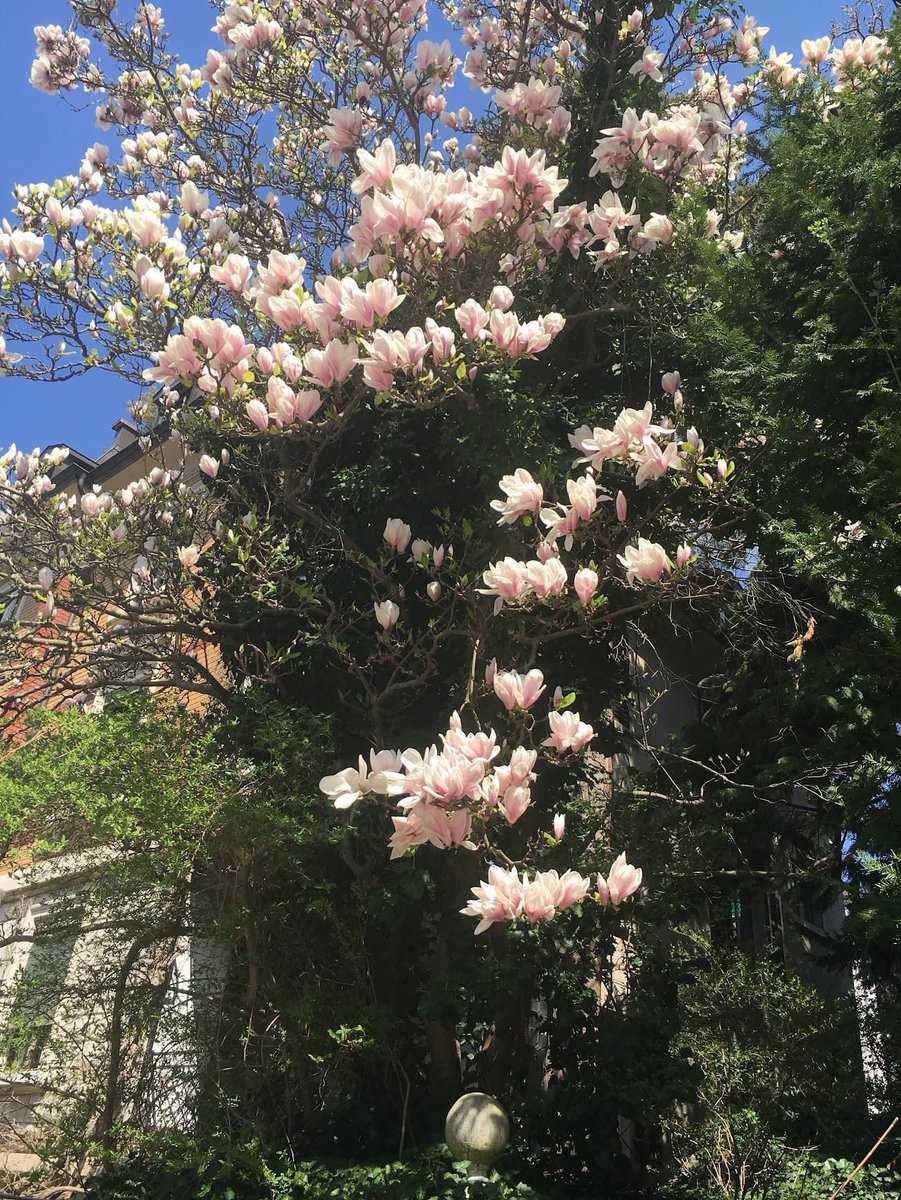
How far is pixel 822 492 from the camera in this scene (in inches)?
160

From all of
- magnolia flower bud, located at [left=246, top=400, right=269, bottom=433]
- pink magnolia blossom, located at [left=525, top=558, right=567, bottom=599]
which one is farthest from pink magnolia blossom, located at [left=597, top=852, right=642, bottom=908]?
magnolia flower bud, located at [left=246, top=400, right=269, bottom=433]

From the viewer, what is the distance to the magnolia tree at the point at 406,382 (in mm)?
4488

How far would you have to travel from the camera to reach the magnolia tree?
14.7 ft

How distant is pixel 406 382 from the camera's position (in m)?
4.74

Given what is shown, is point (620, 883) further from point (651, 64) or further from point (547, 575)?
point (651, 64)

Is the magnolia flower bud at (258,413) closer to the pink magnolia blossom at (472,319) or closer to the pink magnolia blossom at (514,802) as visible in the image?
the pink magnolia blossom at (472,319)

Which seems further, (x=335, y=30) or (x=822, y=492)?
(x=335, y=30)

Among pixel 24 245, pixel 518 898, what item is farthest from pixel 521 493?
pixel 24 245

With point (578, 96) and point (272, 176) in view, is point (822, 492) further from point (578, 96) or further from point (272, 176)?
point (272, 176)

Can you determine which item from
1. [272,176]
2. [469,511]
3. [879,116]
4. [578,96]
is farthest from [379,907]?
[272,176]

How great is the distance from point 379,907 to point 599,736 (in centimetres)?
194

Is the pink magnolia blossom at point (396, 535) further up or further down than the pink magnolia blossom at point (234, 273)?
further down

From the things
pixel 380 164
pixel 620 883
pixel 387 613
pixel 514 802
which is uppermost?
pixel 380 164

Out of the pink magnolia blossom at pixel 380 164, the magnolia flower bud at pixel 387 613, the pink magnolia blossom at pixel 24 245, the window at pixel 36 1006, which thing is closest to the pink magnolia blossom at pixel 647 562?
the magnolia flower bud at pixel 387 613
